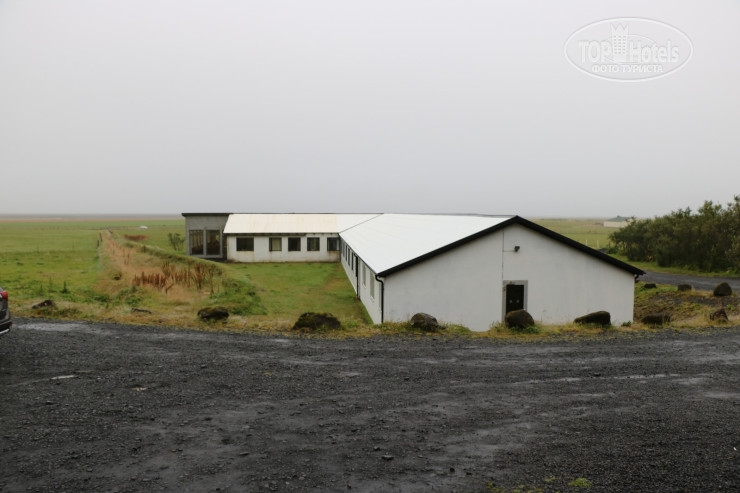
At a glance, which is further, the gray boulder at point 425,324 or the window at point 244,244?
the window at point 244,244

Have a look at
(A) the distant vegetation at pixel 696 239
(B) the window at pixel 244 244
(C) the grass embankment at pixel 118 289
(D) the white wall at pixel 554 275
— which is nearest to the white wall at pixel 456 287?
(D) the white wall at pixel 554 275

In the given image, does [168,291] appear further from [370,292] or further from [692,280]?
[692,280]

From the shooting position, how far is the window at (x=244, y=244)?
42447 mm

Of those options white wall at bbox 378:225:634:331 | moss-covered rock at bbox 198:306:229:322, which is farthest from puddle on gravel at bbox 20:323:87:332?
white wall at bbox 378:225:634:331

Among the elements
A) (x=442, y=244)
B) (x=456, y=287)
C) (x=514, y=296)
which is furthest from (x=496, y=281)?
(x=442, y=244)

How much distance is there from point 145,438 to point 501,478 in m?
4.25

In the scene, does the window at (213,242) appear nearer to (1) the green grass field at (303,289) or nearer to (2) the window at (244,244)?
(2) the window at (244,244)

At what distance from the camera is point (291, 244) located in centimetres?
4347

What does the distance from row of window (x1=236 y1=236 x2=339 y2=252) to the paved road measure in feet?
84.6

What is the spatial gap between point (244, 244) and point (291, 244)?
13.9 feet

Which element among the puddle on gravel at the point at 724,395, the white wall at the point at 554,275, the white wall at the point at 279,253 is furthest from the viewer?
the white wall at the point at 279,253

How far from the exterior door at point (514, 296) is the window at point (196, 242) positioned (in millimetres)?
35257

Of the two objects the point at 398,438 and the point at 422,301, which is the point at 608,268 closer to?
the point at 422,301

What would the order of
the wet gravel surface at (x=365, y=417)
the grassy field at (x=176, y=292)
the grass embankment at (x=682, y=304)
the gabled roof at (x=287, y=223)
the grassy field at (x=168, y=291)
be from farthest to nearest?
the gabled roof at (x=287, y=223) → the grass embankment at (x=682, y=304) → the grassy field at (x=168, y=291) → the grassy field at (x=176, y=292) → the wet gravel surface at (x=365, y=417)
